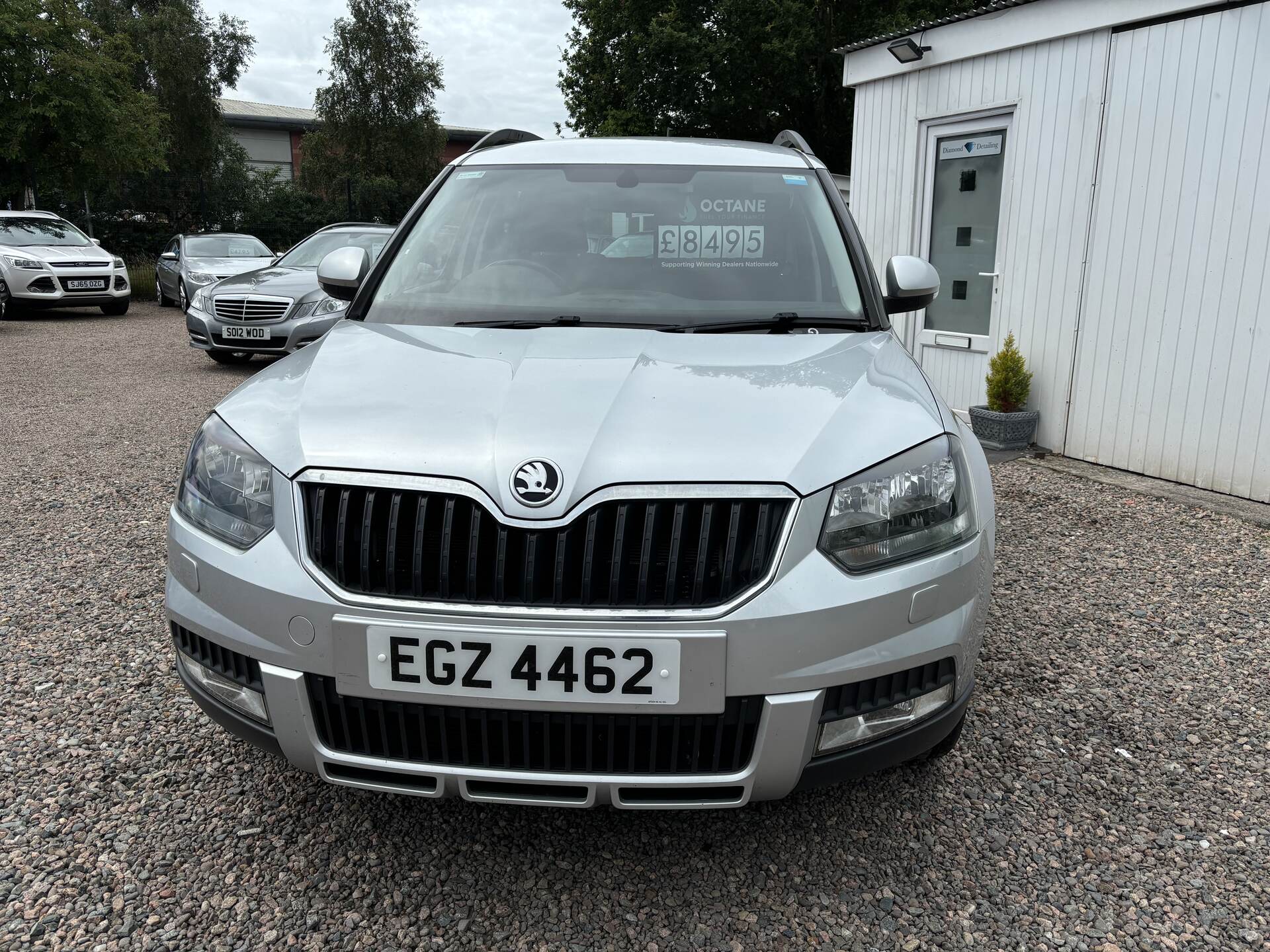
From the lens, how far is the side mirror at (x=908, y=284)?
128 inches

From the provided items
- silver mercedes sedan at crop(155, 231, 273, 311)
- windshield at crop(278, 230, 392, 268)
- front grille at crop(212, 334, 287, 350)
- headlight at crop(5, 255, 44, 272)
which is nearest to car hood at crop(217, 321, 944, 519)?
front grille at crop(212, 334, 287, 350)

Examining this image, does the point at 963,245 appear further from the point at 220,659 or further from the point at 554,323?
the point at 220,659

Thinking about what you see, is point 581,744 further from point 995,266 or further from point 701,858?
point 995,266

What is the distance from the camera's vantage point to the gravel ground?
211 cm

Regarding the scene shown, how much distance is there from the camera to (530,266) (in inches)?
122

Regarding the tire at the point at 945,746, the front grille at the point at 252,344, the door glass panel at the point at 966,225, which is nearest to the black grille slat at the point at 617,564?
the tire at the point at 945,746

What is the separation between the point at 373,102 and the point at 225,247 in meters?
25.9

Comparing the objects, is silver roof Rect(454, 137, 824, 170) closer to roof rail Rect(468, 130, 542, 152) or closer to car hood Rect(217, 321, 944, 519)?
roof rail Rect(468, 130, 542, 152)

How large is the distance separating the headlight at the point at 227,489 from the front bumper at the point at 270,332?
764 cm

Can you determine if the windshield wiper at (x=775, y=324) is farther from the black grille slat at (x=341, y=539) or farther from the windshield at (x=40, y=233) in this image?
the windshield at (x=40, y=233)

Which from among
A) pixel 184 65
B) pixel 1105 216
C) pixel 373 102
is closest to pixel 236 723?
pixel 1105 216

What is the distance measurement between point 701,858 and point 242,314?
9240mm

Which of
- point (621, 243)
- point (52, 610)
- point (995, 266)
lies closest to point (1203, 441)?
point (995, 266)

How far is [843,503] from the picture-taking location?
198 cm
